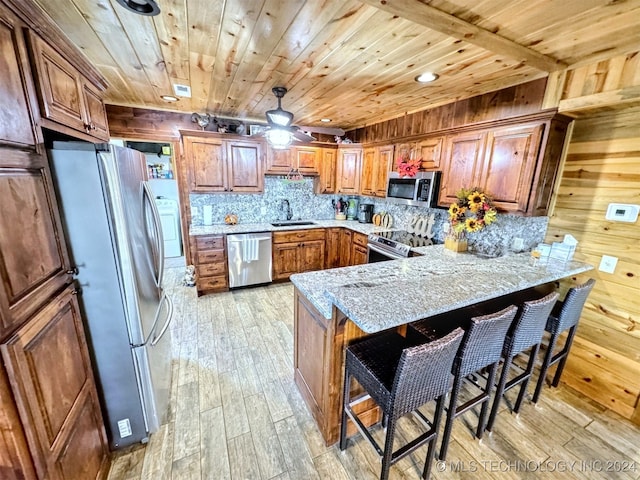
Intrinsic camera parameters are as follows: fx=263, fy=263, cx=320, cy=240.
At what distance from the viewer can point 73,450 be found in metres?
1.17

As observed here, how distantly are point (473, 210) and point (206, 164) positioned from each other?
128 inches

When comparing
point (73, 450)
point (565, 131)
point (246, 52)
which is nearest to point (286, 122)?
point (246, 52)

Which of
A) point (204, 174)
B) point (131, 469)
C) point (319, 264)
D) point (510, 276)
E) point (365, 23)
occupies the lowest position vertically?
point (131, 469)

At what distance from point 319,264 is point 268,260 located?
86 centimetres

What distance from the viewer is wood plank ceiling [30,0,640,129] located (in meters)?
1.32

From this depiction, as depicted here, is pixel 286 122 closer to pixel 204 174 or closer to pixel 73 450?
pixel 204 174

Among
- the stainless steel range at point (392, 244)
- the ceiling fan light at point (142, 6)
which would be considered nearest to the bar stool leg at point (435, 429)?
the stainless steel range at point (392, 244)

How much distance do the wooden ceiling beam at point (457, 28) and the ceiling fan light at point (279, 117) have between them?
4.08 feet

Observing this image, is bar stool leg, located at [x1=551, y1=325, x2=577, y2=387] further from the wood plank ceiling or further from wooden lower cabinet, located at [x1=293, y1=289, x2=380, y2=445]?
the wood plank ceiling

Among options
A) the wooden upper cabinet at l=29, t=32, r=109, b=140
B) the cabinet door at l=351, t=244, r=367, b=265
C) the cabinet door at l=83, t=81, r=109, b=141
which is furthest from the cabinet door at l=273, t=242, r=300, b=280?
the wooden upper cabinet at l=29, t=32, r=109, b=140

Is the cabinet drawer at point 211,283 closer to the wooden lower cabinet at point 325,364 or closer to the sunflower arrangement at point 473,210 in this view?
the wooden lower cabinet at point 325,364

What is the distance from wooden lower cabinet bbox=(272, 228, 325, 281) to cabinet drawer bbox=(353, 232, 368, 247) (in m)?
0.52

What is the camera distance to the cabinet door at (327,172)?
432cm

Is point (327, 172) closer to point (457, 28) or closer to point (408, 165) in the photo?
point (408, 165)
